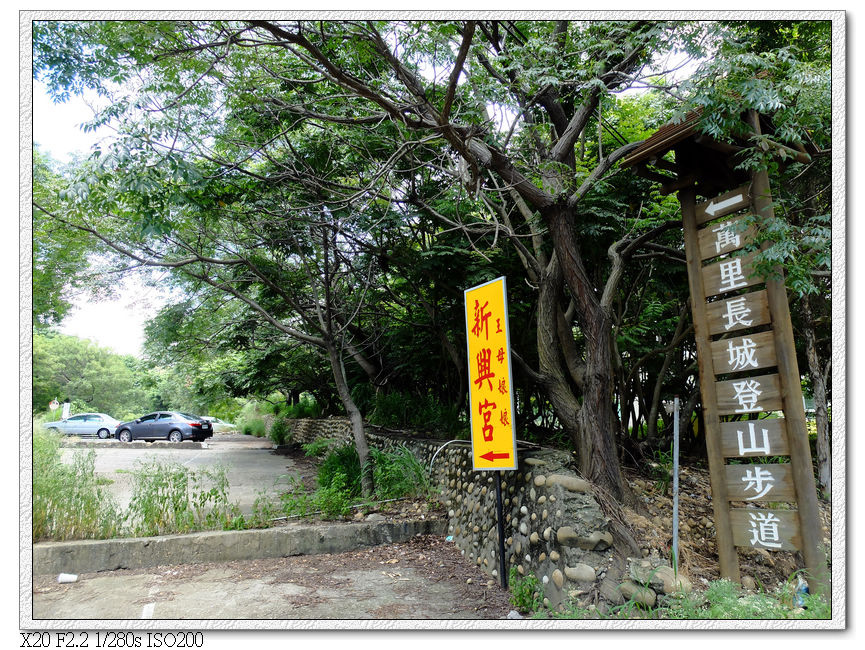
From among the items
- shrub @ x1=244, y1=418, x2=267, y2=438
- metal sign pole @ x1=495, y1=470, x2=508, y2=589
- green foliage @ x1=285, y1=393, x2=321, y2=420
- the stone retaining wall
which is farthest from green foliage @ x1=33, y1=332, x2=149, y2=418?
shrub @ x1=244, y1=418, x2=267, y2=438

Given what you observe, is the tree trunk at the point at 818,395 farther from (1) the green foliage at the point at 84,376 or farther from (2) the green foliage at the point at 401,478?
(1) the green foliage at the point at 84,376

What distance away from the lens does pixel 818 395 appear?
5.41 meters

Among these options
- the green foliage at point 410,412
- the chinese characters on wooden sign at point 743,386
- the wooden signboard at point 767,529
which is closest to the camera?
the wooden signboard at point 767,529

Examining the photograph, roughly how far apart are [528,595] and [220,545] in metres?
2.57

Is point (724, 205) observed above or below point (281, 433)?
above

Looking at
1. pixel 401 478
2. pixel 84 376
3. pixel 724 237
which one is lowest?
pixel 401 478

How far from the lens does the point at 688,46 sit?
353cm

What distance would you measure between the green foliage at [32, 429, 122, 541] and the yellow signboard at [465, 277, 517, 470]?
10.2 ft

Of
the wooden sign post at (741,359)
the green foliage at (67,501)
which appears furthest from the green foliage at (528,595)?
the green foliage at (67,501)

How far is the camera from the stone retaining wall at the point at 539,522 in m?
3.54

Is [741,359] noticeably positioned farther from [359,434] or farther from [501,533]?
[359,434]

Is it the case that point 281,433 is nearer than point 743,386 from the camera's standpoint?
No

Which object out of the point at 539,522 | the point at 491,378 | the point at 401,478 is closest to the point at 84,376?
the point at 491,378

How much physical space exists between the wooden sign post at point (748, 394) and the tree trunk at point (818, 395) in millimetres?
2439
